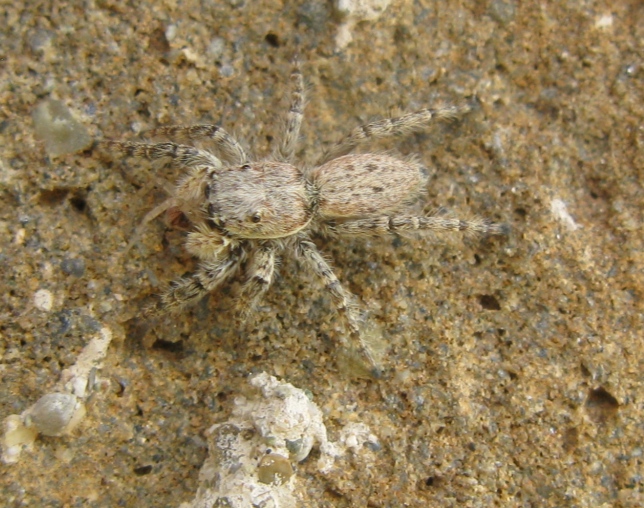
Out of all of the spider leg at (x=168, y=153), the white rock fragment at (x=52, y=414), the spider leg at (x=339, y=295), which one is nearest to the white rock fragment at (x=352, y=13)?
the spider leg at (x=168, y=153)

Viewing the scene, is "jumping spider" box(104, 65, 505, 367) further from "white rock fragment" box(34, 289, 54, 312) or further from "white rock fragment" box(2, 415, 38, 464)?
"white rock fragment" box(2, 415, 38, 464)

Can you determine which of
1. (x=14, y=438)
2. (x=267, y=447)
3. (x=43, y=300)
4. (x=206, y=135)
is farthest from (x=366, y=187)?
(x=14, y=438)

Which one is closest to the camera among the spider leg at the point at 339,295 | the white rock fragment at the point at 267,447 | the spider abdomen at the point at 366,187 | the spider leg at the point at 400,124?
Answer: the white rock fragment at the point at 267,447

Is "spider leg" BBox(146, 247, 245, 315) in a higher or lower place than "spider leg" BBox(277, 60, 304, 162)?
lower

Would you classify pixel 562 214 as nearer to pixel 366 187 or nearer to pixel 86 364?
pixel 366 187

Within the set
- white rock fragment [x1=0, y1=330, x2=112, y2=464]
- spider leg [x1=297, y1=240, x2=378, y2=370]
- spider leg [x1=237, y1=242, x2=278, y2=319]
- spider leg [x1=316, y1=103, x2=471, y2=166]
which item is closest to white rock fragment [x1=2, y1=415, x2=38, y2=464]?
white rock fragment [x1=0, y1=330, x2=112, y2=464]

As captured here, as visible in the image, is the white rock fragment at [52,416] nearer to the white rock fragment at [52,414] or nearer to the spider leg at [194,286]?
the white rock fragment at [52,414]

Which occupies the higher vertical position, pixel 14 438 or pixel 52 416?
pixel 52 416
